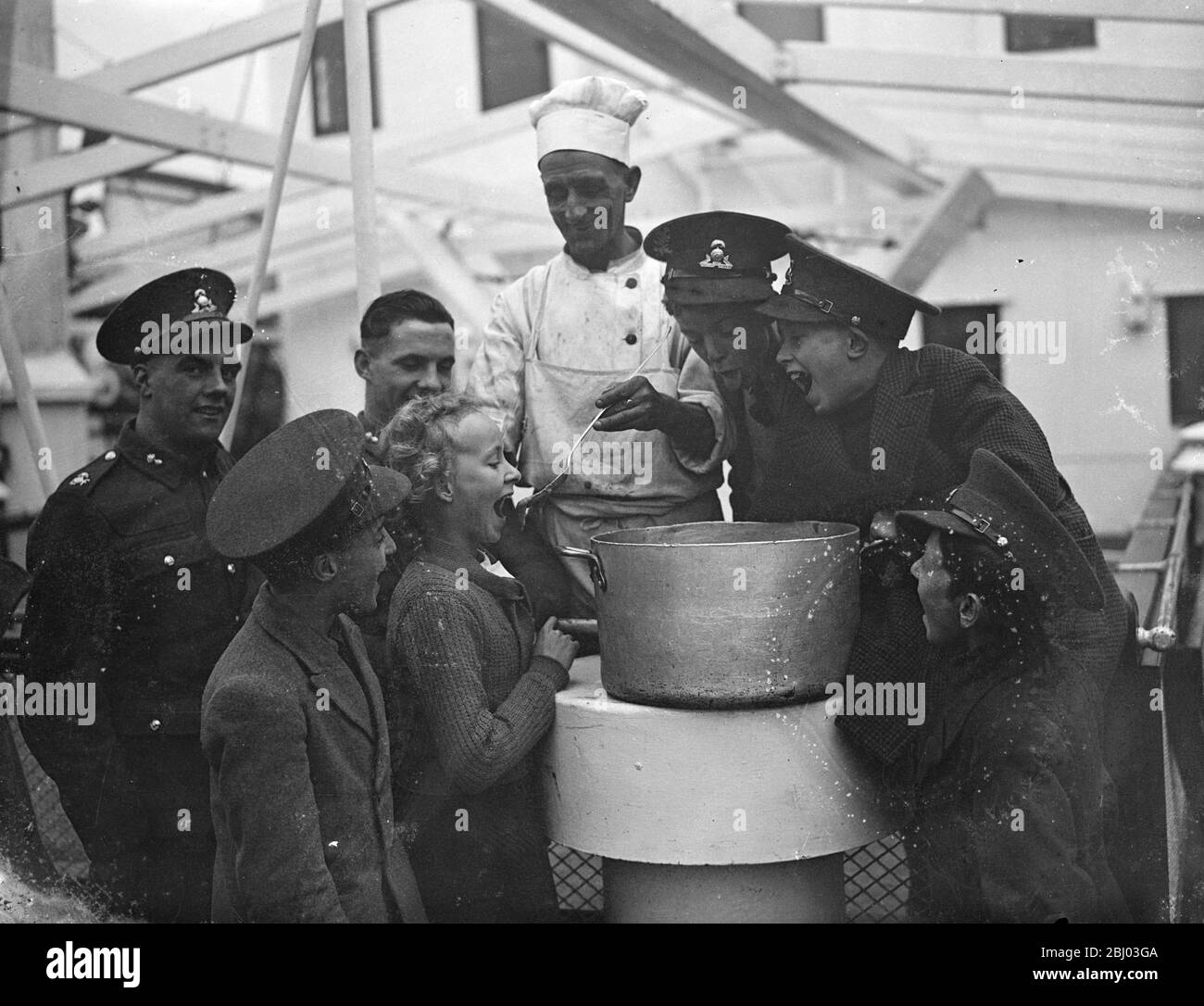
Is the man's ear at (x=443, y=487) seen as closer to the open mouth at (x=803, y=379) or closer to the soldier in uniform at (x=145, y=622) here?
the soldier in uniform at (x=145, y=622)

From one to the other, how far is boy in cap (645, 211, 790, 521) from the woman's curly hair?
68 cm

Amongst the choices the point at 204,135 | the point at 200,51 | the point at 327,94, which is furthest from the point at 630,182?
the point at 327,94

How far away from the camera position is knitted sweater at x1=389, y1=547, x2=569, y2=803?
312cm

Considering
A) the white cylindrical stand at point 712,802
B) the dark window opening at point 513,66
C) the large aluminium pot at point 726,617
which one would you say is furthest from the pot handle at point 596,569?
the dark window opening at point 513,66

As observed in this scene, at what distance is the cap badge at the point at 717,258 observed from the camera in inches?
138

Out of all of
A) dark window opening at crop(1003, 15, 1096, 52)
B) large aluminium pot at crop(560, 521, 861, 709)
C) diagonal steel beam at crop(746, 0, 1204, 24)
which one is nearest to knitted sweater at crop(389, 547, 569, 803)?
large aluminium pot at crop(560, 521, 861, 709)

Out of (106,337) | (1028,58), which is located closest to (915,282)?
(1028,58)

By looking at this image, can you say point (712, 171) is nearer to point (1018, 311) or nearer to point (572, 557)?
point (1018, 311)

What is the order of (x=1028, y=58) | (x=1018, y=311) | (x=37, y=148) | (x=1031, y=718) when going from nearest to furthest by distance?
(x=1031, y=718)
(x=1018, y=311)
(x=1028, y=58)
(x=37, y=148)

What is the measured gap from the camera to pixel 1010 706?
3.05m

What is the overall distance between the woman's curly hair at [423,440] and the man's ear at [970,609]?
4.35 feet

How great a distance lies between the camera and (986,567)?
3029 millimetres
